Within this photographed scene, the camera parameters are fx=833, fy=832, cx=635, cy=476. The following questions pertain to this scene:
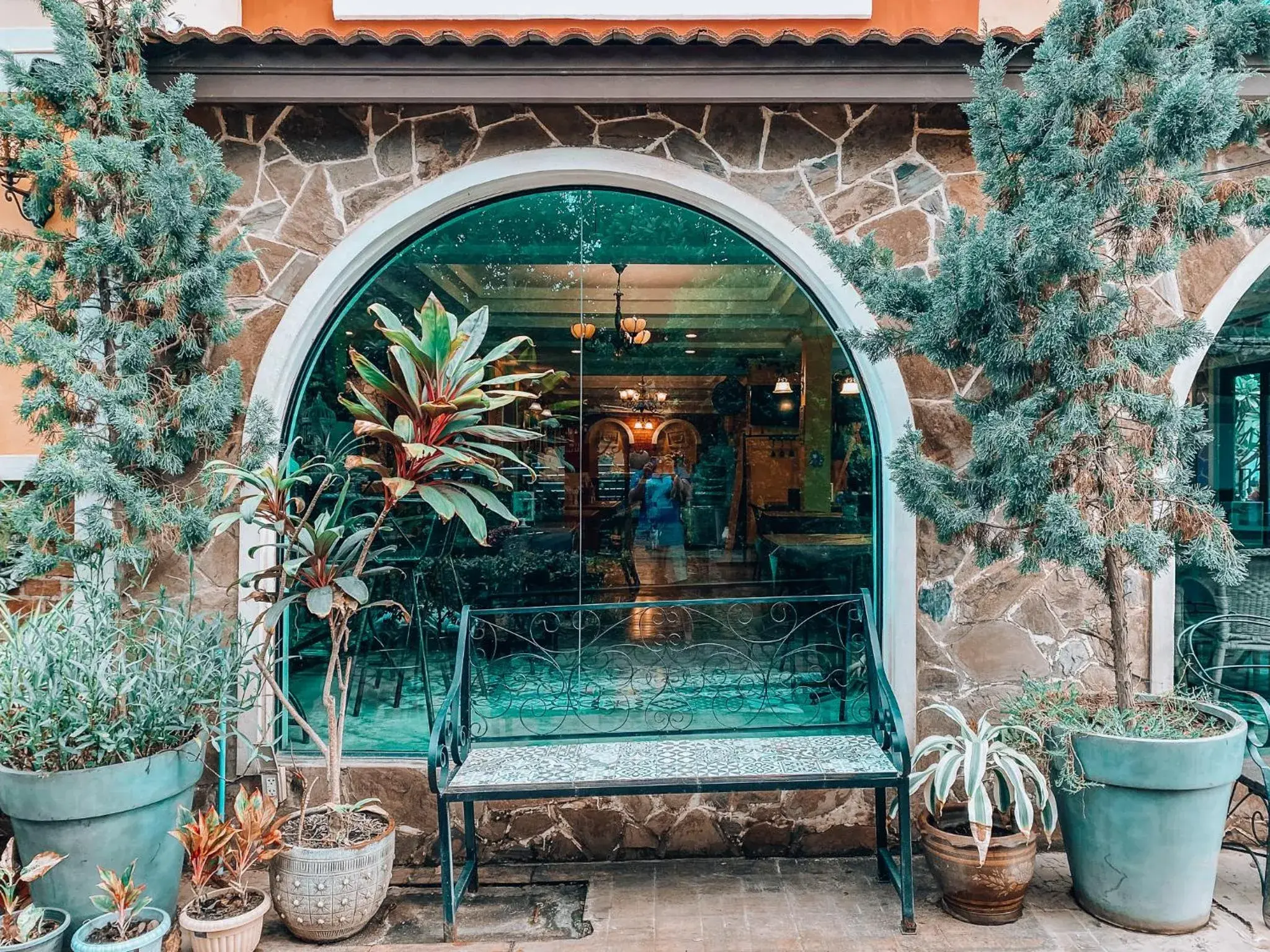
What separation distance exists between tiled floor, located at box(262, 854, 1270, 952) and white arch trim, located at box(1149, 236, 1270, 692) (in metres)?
0.88

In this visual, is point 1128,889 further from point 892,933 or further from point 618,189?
point 618,189

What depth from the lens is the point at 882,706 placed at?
3457 millimetres

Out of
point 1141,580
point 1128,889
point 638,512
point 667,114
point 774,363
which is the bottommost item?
point 1128,889

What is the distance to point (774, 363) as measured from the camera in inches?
170

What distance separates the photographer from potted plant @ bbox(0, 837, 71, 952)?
2617mm

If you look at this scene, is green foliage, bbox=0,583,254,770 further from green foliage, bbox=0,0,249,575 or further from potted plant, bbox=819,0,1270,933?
potted plant, bbox=819,0,1270,933

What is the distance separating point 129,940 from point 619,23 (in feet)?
14.7

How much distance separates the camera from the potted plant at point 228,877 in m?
2.82

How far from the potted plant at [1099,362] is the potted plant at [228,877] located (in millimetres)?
2669

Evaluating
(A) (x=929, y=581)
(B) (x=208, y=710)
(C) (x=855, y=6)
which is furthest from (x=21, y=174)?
(A) (x=929, y=581)

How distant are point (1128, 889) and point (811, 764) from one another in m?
1.20

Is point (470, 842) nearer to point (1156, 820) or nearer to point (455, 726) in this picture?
point (455, 726)

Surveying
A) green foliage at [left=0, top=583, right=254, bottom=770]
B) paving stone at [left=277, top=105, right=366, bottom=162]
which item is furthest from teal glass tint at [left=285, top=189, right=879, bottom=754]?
green foliage at [left=0, top=583, right=254, bottom=770]

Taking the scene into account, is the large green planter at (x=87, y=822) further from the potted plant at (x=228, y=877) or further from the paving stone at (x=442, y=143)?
the paving stone at (x=442, y=143)
